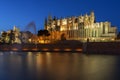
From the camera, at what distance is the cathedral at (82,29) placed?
11231 centimetres

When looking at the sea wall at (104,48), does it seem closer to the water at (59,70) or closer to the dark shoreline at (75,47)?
the dark shoreline at (75,47)

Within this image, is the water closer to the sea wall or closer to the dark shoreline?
the sea wall

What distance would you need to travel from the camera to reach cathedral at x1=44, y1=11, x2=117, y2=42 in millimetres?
112312

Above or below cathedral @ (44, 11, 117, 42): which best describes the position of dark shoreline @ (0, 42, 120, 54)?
below

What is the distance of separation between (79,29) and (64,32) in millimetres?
9826

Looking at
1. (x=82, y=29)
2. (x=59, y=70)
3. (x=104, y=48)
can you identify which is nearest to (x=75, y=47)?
(x=104, y=48)

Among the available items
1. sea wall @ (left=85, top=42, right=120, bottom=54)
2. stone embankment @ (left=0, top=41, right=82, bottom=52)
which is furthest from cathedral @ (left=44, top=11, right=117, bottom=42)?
sea wall @ (left=85, top=42, right=120, bottom=54)

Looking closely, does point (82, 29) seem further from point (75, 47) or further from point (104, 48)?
point (104, 48)

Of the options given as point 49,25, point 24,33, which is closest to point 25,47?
point 24,33

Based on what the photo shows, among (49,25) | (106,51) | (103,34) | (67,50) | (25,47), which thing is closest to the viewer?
(106,51)

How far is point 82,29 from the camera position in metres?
121

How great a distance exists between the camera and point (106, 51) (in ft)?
224

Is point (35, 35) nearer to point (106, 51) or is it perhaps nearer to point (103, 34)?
point (103, 34)

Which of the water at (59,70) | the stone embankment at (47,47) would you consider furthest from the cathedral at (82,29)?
the water at (59,70)
